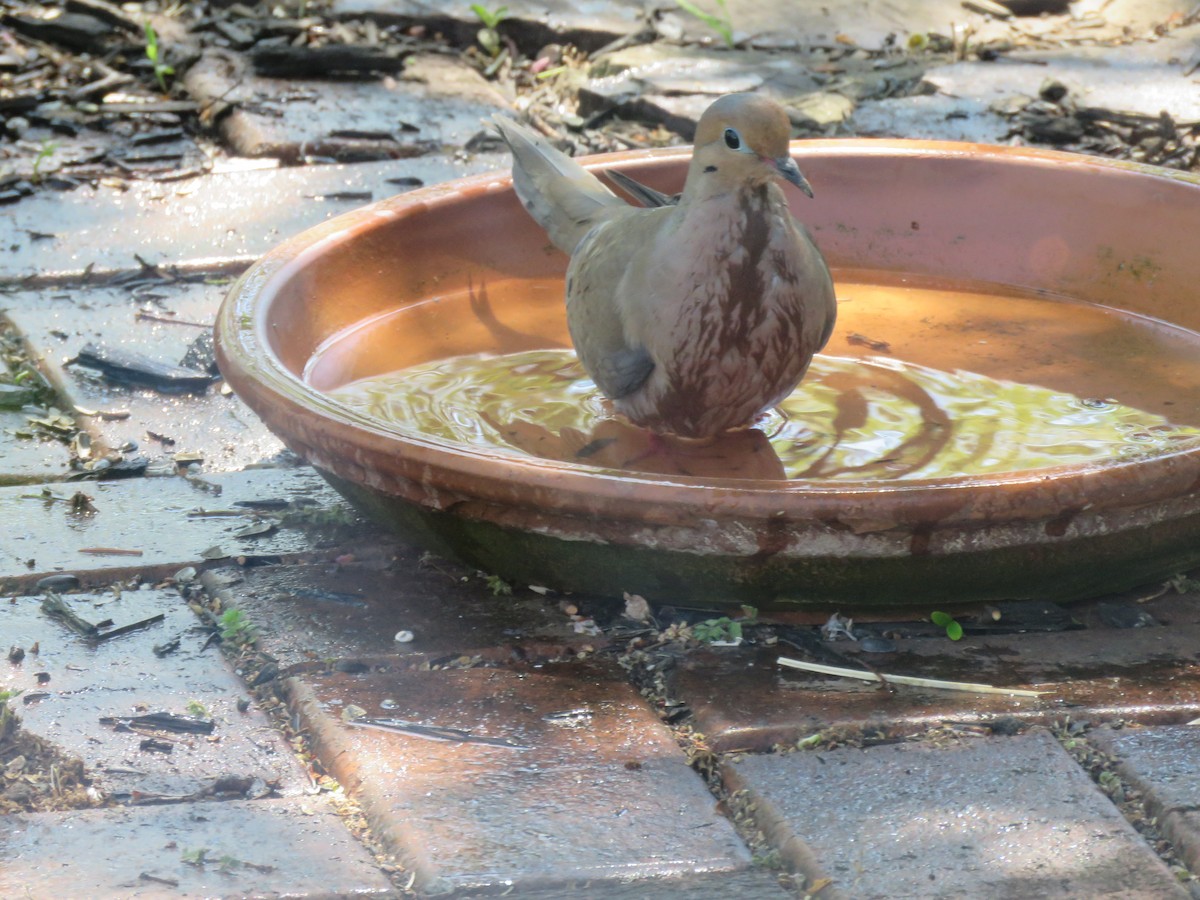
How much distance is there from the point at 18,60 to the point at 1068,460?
13.7 ft

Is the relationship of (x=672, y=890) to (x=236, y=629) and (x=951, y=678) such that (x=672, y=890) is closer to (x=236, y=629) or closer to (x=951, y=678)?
(x=951, y=678)

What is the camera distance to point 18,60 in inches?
212

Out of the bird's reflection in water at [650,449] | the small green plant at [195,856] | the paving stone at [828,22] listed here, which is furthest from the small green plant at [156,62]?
the small green plant at [195,856]

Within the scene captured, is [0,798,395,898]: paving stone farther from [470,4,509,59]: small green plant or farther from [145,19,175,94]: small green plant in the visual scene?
[470,4,509,59]: small green plant

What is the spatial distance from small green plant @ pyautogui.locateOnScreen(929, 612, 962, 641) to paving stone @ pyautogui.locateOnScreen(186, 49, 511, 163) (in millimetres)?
2935

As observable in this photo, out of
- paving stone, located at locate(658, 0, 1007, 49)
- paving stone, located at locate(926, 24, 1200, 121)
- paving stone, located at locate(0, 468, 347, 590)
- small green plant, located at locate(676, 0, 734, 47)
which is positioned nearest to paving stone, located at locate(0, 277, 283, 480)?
paving stone, located at locate(0, 468, 347, 590)

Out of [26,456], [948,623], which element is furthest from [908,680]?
[26,456]

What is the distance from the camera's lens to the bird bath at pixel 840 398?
212 cm

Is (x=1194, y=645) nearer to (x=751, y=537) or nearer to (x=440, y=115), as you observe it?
(x=751, y=537)

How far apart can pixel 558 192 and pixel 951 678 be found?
4.54 ft

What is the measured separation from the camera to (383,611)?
2.42 m

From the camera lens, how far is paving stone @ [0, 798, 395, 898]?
1.75 meters

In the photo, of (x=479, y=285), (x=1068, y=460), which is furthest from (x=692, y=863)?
(x=479, y=285)

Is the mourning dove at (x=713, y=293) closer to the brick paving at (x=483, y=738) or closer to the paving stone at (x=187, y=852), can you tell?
the brick paving at (x=483, y=738)
